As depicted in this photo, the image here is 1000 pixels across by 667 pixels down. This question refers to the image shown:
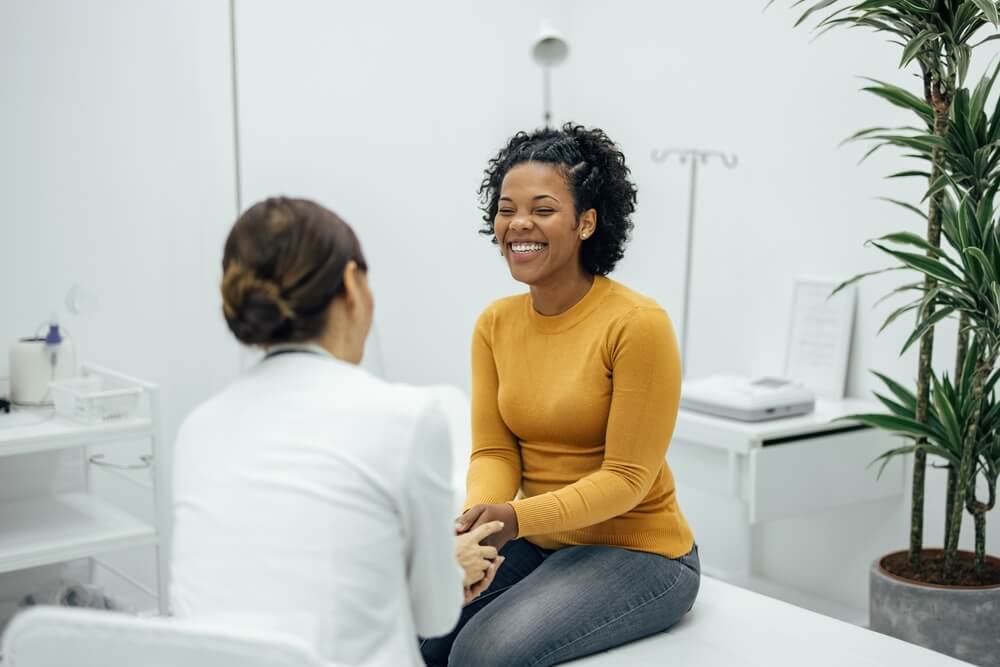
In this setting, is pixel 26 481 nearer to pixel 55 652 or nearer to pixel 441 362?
pixel 441 362

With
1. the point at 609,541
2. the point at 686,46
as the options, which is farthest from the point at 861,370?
the point at 609,541

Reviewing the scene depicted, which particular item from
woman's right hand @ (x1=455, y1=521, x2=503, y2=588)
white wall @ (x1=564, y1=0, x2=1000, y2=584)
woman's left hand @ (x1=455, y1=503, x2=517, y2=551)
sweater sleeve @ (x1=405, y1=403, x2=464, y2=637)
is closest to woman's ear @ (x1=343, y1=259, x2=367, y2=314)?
sweater sleeve @ (x1=405, y1=403, x2=464, y2=637)

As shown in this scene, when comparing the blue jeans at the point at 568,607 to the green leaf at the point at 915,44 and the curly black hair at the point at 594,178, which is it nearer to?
the curly black hair at the point at 594,178

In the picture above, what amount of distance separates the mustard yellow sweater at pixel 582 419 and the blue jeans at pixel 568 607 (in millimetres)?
48

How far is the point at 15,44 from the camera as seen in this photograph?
2.88 meters

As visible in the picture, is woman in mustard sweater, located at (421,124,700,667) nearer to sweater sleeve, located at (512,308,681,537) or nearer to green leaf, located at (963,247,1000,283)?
sweater sleeve, located at (512,308,681,537)

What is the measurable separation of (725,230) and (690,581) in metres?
1.72

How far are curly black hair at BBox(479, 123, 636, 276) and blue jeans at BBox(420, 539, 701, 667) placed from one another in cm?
53

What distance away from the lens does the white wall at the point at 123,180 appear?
9.56 ft

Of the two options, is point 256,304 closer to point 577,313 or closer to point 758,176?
point 577,313

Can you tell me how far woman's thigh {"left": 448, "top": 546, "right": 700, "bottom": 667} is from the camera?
1724 mm

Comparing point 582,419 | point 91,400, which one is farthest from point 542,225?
point 91,400

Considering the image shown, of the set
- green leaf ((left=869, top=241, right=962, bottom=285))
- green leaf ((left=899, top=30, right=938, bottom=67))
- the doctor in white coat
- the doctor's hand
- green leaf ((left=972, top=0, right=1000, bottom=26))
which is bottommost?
the doctor's hand

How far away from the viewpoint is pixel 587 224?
1960 millimetres
